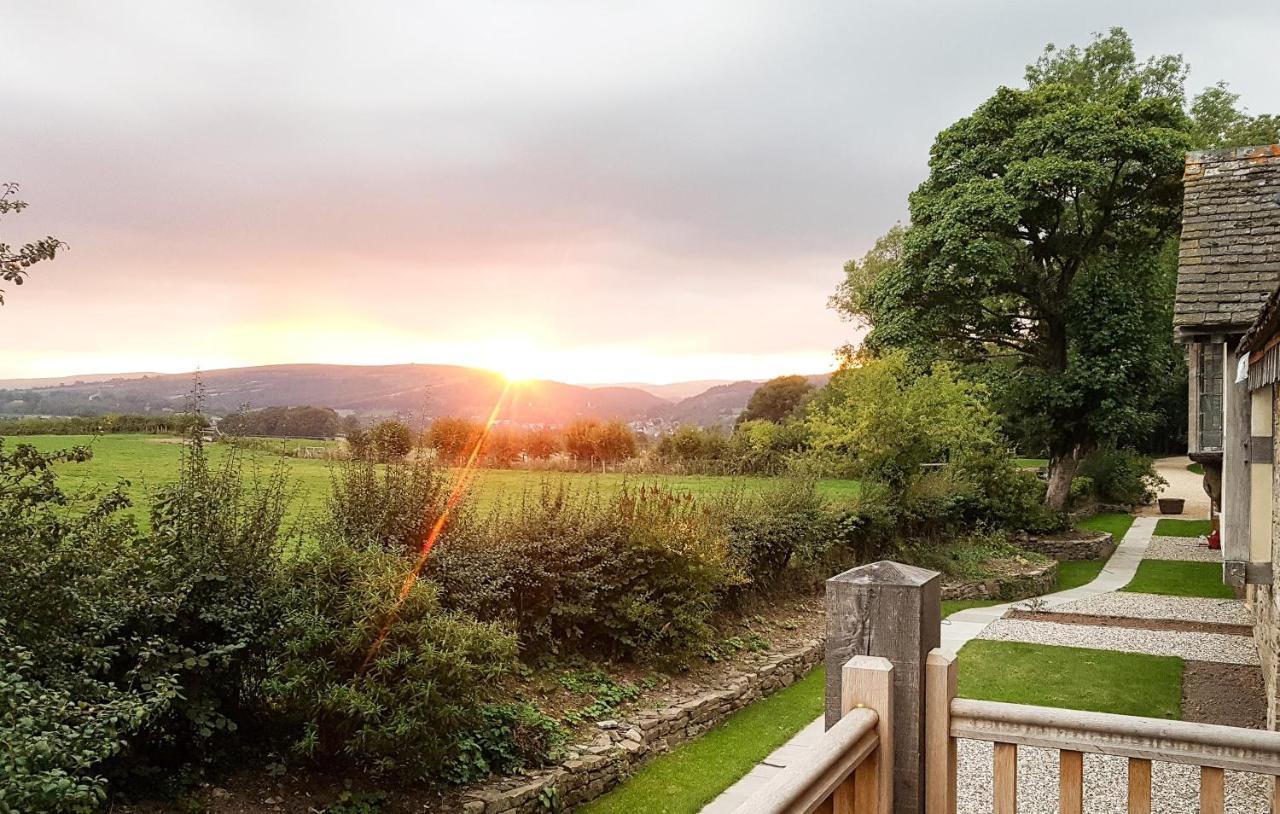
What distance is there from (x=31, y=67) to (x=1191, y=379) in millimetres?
11466

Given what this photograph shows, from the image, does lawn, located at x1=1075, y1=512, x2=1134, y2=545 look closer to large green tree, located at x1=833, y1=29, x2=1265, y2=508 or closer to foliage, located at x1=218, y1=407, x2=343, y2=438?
large green tree, located at x1=833, y1=29, x2=1265, y2=508

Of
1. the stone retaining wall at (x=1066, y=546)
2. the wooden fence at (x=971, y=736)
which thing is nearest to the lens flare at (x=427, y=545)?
the wooden fence at (x=971, y=736)

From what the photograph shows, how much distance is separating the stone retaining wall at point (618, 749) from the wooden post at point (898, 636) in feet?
11.0

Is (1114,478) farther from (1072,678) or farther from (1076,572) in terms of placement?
(1072,678)

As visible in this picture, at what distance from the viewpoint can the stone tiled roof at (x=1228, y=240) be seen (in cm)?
851

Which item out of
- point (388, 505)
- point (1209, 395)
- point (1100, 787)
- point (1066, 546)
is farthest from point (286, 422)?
point (1066, 546)

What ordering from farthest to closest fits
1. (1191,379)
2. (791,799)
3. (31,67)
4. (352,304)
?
(352,304)
(1191,379)
(31,67)
(791,799)

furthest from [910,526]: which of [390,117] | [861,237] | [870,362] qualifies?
[390,117]

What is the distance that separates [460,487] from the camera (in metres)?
6.99

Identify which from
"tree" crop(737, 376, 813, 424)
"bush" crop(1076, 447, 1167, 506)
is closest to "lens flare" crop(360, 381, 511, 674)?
"bush" crop(1076, 447, 1167, 506)

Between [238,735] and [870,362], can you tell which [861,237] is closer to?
[870,362]

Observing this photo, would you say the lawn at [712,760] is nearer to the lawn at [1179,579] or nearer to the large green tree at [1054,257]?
the lawn at [1179,579]

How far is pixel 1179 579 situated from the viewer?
15.2 m

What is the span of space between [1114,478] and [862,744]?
27560mm
